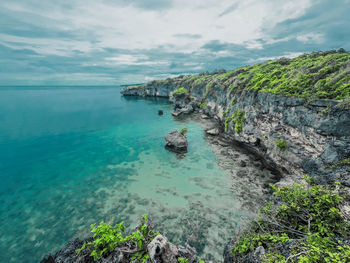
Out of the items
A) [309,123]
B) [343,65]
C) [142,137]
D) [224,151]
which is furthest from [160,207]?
[343,65]

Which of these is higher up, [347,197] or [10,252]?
[347,197]

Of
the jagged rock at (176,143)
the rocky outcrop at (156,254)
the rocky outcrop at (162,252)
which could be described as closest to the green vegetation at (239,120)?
the jagged rock at (176,143)

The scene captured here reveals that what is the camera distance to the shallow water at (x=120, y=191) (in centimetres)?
1108

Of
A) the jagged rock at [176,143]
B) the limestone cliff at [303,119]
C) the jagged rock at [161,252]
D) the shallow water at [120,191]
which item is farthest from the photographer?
the jagged rock at [176,143]

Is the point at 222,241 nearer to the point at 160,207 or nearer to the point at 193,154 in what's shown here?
the point at 160,207

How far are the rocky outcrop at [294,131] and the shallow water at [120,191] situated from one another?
2.78 metres

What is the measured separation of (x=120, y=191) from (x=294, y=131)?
19103mm

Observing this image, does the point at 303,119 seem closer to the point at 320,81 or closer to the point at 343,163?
the point at 320,81

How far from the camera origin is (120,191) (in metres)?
15.4

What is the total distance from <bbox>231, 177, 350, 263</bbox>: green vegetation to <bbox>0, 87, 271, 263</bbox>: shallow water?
8.88 feet

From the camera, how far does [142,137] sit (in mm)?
30859

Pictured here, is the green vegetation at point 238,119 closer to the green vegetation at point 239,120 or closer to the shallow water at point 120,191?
the green vegetation at point 239,120

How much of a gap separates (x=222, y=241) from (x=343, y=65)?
19205mm

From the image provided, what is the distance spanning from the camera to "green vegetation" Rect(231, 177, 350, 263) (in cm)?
458
